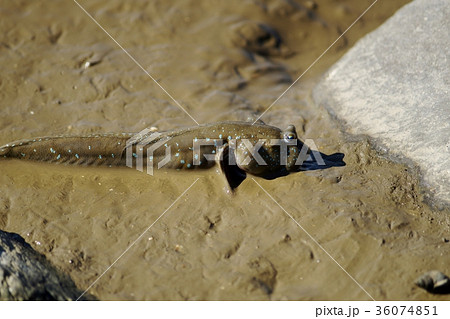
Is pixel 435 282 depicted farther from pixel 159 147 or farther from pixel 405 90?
pixel 159 147

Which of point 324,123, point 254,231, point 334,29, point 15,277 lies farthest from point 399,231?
point 334,29

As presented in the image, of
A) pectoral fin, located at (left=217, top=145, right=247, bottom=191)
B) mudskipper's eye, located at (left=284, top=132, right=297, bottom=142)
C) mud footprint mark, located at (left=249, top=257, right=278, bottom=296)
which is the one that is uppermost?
mudskipper's eye, located at (left=284, top=132, right=297, bottom=142)

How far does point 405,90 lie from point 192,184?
10.6ft

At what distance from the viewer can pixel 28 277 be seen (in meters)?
3.96

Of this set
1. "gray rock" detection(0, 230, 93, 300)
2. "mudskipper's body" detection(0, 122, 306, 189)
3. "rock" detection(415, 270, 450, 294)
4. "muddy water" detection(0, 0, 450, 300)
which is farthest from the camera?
"mudskipper's body" detection(0, 122, 306, 189)

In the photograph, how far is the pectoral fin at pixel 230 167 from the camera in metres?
5.62

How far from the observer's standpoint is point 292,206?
5.15 m

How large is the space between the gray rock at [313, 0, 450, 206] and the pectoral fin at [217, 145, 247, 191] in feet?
5.49

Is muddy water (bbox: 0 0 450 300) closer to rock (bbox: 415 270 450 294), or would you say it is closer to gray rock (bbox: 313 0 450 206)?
rock (bbox: 415 270 450 294)

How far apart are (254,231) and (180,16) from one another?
15.9ft

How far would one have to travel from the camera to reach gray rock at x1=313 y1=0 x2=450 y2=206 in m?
5.63

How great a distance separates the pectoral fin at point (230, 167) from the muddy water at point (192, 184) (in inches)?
6.0

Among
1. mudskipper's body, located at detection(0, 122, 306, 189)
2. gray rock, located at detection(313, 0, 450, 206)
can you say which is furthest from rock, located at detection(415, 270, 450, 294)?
mudskipper's body, located at detection(0, 122, 306, 189)

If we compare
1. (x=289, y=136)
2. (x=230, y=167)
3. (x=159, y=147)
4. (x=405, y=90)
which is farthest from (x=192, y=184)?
(x=405, y=90)
